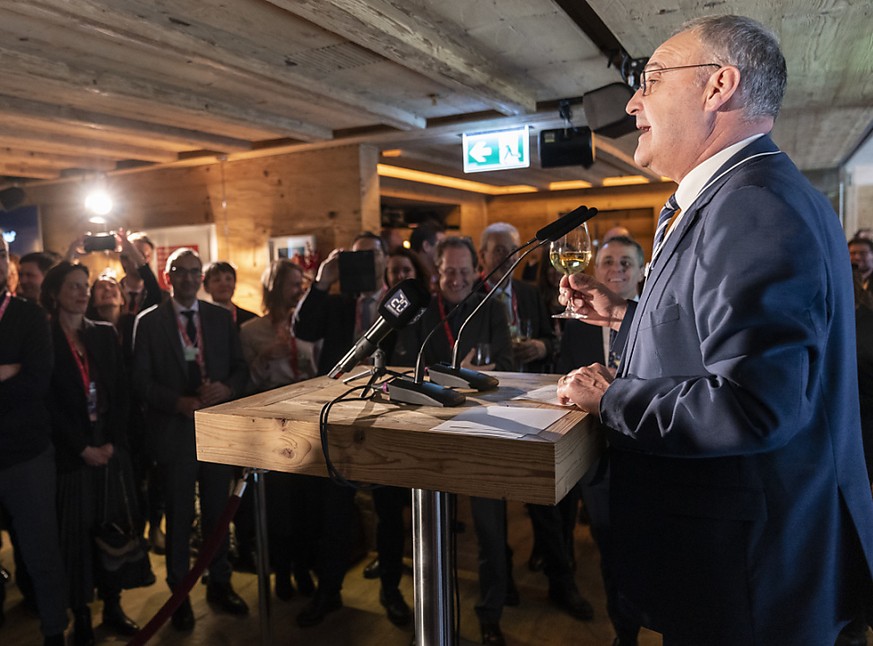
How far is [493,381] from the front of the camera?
4.44ft

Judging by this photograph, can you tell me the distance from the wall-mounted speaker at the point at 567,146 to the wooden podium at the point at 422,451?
3496 millimetres

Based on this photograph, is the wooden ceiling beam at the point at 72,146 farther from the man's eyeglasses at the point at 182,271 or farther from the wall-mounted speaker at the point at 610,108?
the wall-mounted speaker at the point at 610,108

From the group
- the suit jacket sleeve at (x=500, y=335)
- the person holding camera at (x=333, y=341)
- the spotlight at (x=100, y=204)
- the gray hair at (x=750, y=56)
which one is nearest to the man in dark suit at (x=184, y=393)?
the person holding camera at (x=333, y=341)

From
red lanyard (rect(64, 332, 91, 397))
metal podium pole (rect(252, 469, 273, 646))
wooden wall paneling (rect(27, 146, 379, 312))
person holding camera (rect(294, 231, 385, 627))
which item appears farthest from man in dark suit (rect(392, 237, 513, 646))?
wooden wall paneling (rect(27, 146, 379, 312))

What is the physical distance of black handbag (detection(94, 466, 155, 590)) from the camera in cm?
271

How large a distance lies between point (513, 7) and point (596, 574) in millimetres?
2671

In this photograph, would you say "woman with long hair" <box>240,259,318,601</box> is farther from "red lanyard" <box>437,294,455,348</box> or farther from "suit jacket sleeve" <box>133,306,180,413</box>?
"red lanyard" <box>437,294,455,348</box>

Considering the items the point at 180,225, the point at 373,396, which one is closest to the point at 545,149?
the point at 180,225

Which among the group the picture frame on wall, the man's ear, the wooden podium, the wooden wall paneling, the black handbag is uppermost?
the wooden wall paneling

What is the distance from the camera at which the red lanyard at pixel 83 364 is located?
2.84 m

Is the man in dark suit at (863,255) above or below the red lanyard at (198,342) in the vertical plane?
above

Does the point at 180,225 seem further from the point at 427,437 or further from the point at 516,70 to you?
the point at 427,437

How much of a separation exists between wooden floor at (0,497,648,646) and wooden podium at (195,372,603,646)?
1611 millimetres

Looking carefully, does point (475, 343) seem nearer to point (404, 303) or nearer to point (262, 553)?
point (262, 553)
